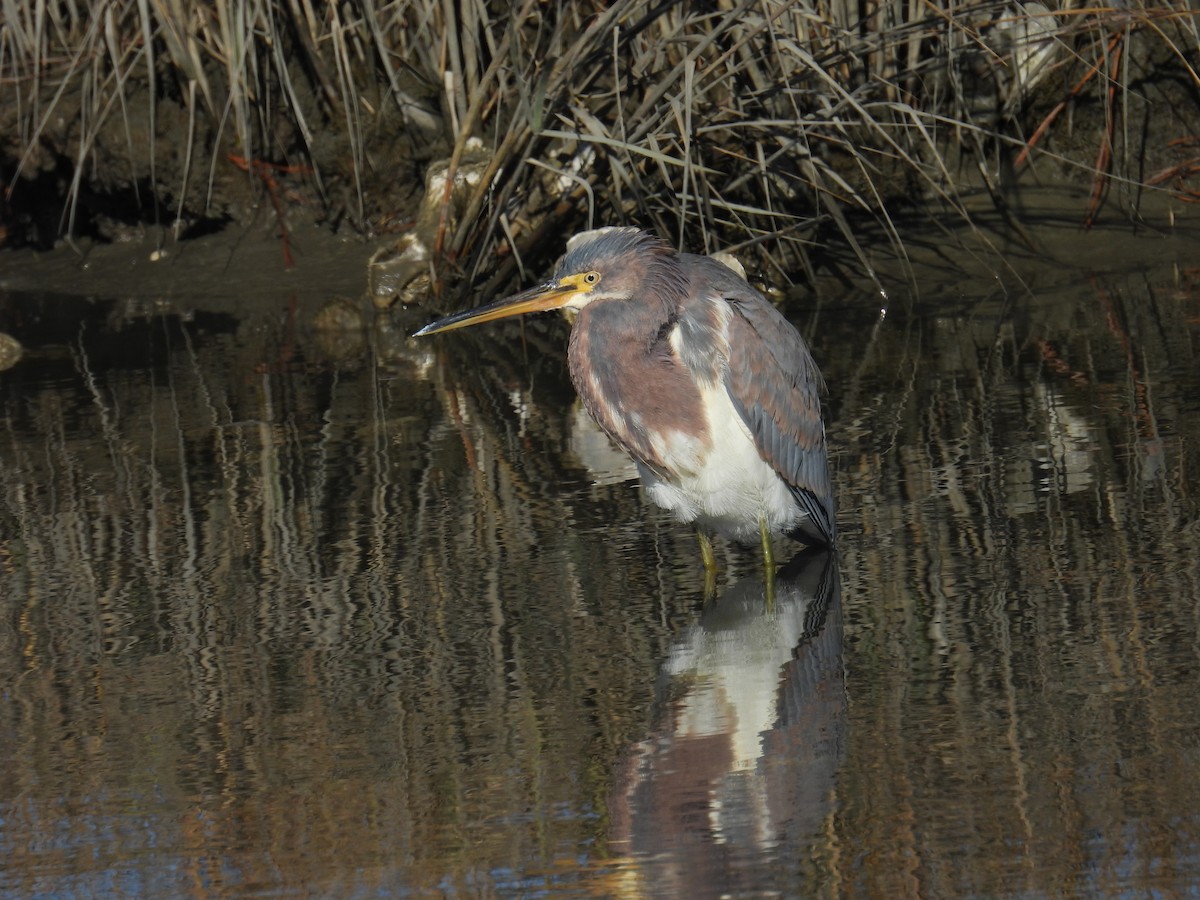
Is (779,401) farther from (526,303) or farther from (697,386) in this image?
(526,303)

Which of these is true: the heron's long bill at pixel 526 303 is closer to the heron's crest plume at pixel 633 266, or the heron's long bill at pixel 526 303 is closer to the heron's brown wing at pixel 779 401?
the heron's crest plume at pixel 633 266

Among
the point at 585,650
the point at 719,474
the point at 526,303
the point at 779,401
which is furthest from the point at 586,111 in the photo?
the point at 585,650

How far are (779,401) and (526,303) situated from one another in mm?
795

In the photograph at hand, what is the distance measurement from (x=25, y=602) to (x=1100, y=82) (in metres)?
7.23

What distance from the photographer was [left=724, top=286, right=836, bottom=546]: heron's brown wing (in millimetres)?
4969

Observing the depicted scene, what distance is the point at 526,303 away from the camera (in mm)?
5254

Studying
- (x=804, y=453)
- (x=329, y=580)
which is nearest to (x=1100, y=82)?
(x=804, y=453)

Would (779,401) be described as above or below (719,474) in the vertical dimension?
above

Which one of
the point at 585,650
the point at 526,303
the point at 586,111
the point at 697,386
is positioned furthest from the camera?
the point at 586,111

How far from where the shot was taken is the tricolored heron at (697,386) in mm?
4926

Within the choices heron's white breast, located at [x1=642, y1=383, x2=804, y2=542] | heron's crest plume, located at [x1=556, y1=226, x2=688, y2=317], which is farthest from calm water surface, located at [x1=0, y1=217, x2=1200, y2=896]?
heron's crest plume, located at [x1=556, y1=226, x2=688, y2=317]

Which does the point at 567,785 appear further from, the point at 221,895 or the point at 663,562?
the point at 663,562

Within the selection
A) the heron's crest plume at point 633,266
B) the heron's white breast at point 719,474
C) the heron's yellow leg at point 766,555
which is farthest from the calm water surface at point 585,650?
the heron's crest plume at point 633,266

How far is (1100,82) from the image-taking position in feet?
33.4
